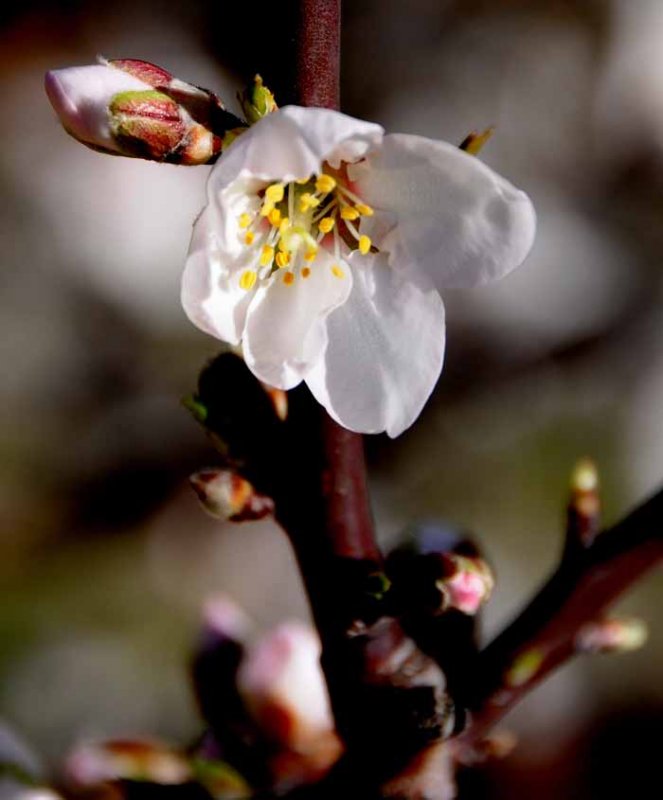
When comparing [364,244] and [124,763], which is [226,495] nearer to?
[364,244]

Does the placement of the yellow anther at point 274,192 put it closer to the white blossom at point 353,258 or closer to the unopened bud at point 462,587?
the white blossom at point 353,258

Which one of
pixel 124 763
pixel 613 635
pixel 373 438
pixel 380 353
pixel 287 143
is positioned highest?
pixel 287 143

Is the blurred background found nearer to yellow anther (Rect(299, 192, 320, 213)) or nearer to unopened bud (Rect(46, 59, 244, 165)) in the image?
yellow anther (Rect(299, 192, 320, 213))

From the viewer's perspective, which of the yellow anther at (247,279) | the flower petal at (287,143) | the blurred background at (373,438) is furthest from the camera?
the blurred background at (373,438)

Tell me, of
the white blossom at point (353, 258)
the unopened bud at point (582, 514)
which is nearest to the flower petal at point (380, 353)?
the white blossom at point (353, 258)

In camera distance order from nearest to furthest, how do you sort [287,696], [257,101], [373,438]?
[257,101], [287,696], [373,438]

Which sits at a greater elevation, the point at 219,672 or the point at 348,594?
the point at 348,594

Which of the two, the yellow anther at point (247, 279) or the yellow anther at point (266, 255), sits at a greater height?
the yellow anther at point (266, 255)

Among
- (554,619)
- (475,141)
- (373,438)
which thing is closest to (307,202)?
(475,141)
